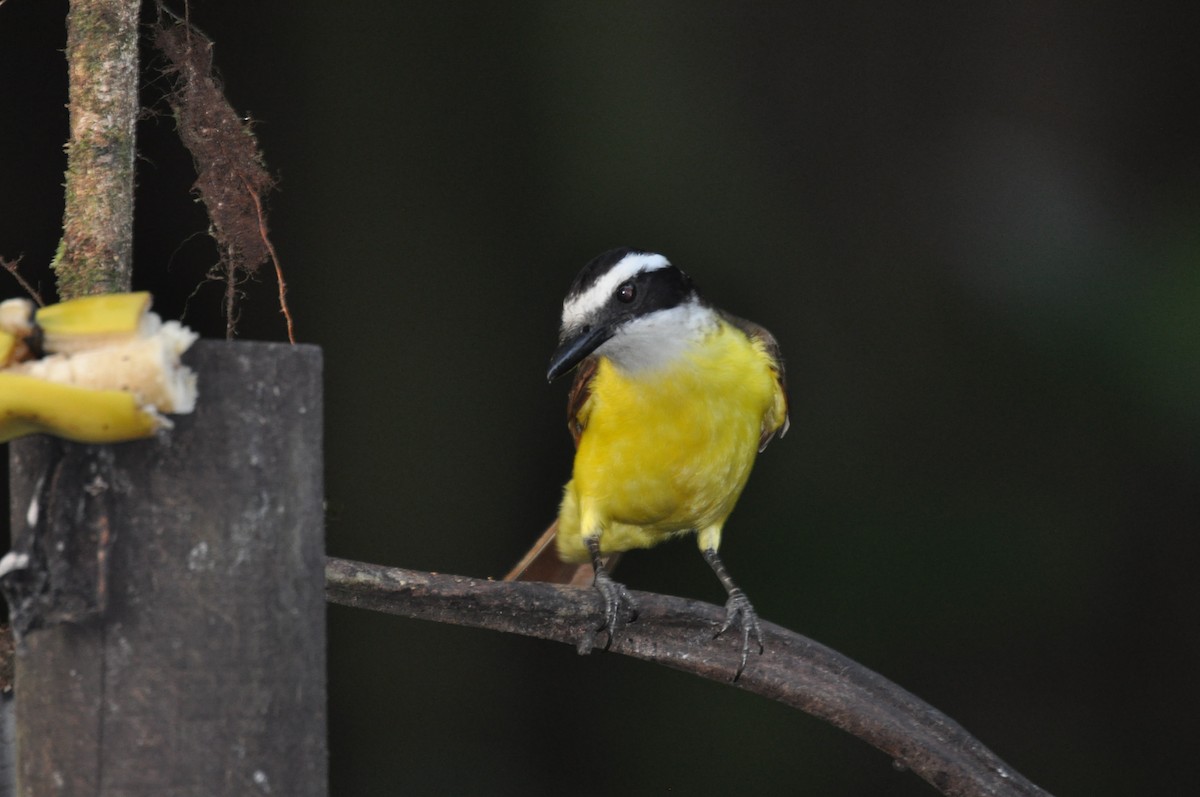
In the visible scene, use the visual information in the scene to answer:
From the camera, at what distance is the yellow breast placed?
9.70 ft

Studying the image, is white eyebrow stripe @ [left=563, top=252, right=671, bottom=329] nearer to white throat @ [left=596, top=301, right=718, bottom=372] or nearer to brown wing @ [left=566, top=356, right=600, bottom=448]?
white throat @ [left=596, top=301, right=718, bottom=372]

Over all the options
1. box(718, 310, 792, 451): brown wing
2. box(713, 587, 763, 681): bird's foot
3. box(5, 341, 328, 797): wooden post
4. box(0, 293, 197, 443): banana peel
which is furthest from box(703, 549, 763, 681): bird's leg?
box(0, 293, 197, 443): banana peel

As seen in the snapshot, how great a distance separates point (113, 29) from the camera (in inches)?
65.5

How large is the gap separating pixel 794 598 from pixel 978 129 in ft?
→ 5.11

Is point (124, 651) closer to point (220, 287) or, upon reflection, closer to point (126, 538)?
point (126, 538)

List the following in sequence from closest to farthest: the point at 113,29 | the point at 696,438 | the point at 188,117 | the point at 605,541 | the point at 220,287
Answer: the point at 113,29
the point at 188,117
the point at 696,438
the point at 605,541
the point at 220,287

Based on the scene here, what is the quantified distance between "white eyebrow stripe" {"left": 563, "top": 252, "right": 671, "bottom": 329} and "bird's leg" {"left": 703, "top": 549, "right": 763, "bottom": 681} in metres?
0.63

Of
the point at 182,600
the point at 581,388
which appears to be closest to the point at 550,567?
the point at 581,388

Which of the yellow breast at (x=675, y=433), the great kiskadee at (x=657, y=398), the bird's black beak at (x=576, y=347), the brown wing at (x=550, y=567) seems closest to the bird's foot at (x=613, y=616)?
the great kiskadee at (x=657, y=398)

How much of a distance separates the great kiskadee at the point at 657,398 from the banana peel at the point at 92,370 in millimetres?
1468

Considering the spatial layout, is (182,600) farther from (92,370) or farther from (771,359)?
(771,359)

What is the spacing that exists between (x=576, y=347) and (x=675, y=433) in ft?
1.13

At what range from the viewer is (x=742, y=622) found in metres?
2.74

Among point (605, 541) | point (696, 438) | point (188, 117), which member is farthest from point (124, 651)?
point (605, 541)
